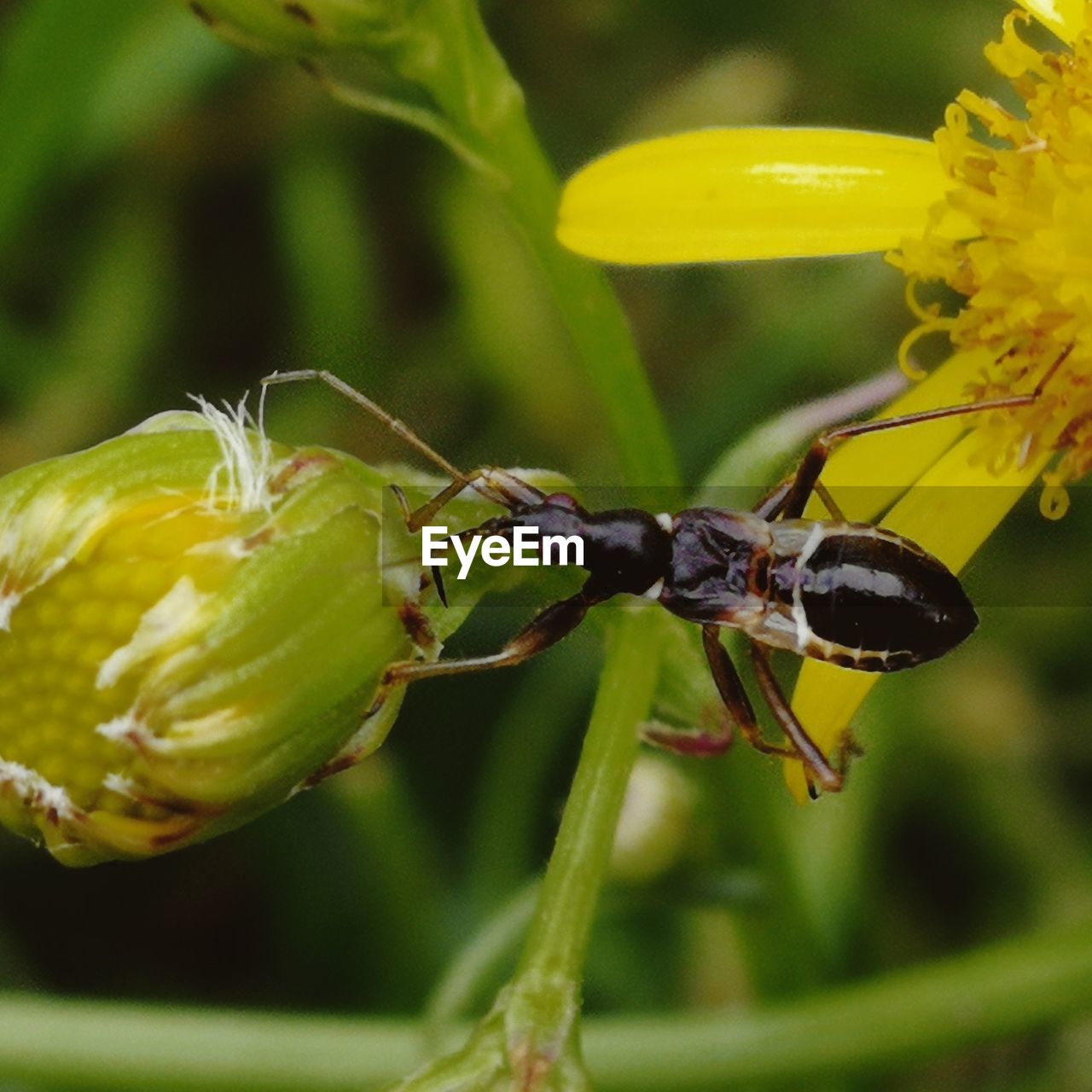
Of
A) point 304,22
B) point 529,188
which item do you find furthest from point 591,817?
point 304,22

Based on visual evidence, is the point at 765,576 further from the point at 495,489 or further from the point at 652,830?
the point at 652,830

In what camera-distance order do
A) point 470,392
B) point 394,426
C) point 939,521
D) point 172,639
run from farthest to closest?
point 470,392
point 939,521
point 394,426
point 172,639

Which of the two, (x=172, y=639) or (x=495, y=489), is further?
(x=495, y=489)

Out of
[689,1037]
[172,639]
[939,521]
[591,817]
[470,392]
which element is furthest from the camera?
[470,392]

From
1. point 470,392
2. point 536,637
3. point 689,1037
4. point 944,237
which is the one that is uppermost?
point 944,237

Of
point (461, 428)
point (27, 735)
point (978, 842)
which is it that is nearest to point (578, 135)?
point (461, 428)

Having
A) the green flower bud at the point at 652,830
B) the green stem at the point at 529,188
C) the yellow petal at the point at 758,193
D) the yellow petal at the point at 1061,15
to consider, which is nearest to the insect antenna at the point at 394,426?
the green stem at the point at 529,188

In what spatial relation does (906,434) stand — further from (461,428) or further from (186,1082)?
(461,428)

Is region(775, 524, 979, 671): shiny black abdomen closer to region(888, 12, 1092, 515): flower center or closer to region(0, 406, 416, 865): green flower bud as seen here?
region(888, 12, 1092, 515): flower center
